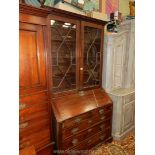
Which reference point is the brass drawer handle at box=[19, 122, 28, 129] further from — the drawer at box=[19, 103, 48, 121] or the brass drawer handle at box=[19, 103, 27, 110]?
the brass drawer handle at box=[19, 103, 27, 110]

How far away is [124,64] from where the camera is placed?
112 inches

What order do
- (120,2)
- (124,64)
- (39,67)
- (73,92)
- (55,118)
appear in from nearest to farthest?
(39,67), (55,118), (73,92), (124,64), (120,2)

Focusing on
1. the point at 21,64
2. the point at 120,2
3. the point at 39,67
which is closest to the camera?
the point at 21,64

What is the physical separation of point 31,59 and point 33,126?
2.44 feet

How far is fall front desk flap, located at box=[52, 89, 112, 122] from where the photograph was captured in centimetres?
189

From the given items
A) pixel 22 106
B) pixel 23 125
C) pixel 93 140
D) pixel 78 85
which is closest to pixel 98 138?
pixel 93 140

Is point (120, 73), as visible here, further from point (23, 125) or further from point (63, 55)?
point (23, 125)

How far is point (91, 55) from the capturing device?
7.89ft

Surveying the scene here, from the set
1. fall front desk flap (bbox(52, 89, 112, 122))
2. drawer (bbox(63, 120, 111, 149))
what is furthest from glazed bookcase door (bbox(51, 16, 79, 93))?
drawer (bbox(63, 120, 111, 149))

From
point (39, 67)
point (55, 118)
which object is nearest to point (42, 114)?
point (55, 118)

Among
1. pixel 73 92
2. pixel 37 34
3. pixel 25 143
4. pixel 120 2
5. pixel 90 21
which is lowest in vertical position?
pixel 25 143

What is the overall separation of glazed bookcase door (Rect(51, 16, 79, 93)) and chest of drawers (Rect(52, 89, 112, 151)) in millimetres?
→ 199

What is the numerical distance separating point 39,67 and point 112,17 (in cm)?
207

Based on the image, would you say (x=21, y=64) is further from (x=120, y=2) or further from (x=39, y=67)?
(x=120, y=2)
